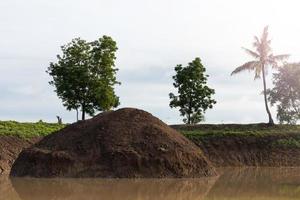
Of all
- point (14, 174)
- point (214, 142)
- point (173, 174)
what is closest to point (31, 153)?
point (14, 174)

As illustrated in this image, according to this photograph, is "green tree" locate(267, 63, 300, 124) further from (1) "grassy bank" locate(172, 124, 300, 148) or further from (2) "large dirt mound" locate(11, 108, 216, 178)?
(2) "large dirt mound" locate(11, 108, 216, 178)

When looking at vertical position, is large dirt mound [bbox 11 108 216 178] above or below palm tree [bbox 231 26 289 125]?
below

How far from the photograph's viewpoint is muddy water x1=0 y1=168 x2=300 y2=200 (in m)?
24.3

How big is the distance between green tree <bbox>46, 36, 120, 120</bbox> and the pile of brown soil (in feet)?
40.0

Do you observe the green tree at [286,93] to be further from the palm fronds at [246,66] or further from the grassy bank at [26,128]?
the grassy bank at [26,128]

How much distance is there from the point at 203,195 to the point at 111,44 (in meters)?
34.3

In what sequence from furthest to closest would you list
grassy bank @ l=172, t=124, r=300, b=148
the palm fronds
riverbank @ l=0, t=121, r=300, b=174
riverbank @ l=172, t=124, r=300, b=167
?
1. the palm fronds
2. grassy bank @ l=172, t=124, r=300, b=148
3. riverbank @ l=172, t=124, r=300, b=167
4. riverbank @ l=0, t=121, r=300, b=174

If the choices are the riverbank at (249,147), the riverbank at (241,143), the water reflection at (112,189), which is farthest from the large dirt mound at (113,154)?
the riverbank at (249,147)

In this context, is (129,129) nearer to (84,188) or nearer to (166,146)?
(166,146)

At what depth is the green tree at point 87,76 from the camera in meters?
56.4

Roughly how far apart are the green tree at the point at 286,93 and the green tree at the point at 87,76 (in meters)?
17.6

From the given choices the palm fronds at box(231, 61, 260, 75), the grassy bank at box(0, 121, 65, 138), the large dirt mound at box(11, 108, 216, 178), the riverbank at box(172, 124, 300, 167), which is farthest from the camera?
the palm fronds at box(231, 61, 260, 75)

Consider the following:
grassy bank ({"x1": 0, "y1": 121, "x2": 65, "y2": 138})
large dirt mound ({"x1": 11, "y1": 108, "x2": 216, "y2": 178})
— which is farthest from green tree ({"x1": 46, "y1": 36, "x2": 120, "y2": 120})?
large dirt mound ({"x1": 11, "y1": 108, "x2": 216, "y2": 178})

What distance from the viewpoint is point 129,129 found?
119 ft
